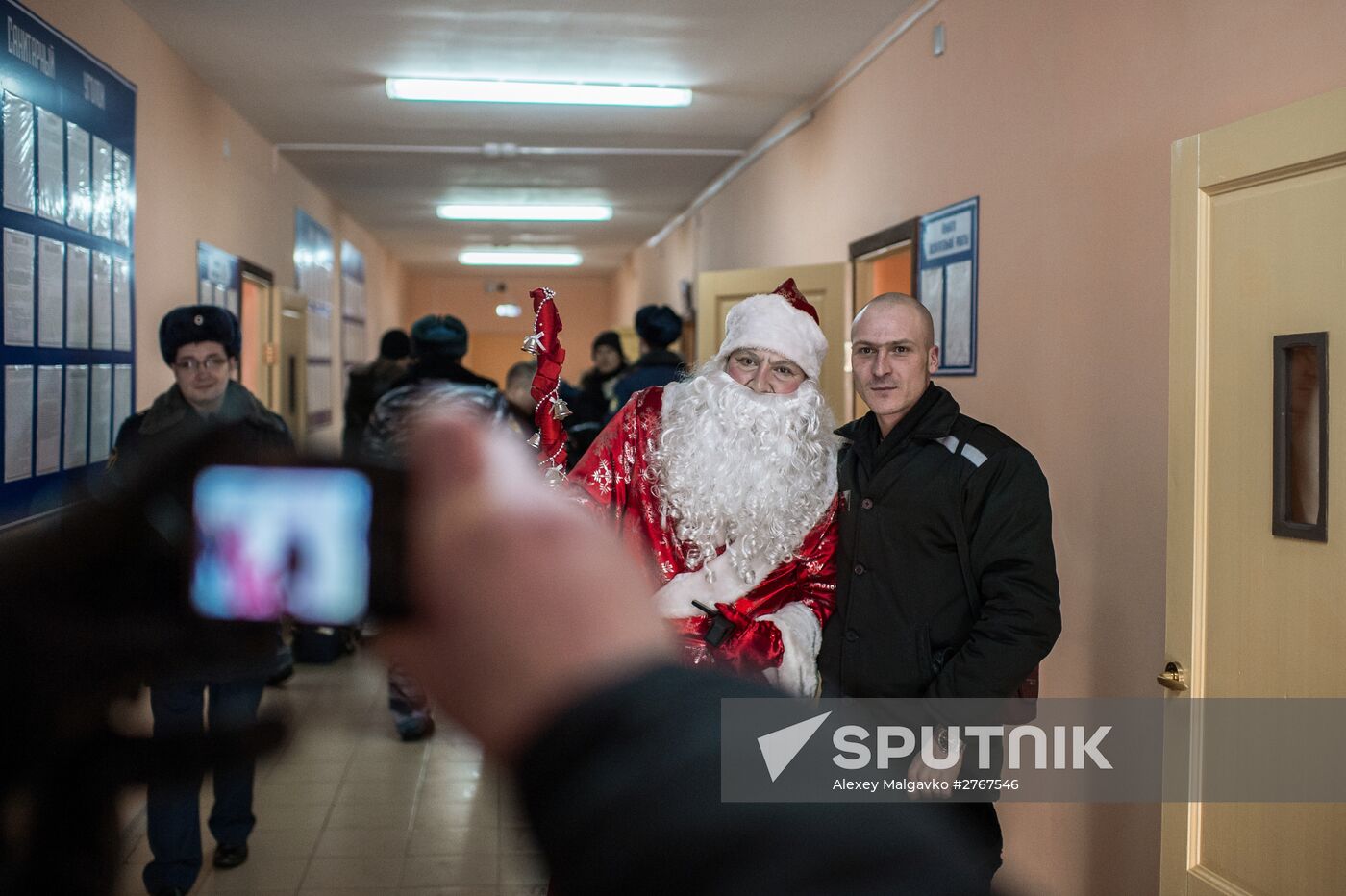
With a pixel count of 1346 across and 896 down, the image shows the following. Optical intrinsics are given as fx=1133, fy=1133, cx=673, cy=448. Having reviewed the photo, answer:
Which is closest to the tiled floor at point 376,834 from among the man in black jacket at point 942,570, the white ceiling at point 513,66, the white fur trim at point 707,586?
the white fur trim at point 707,586

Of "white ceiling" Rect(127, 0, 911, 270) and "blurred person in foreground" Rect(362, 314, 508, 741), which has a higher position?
"white ceiling" Rect(127, 0, 911, 270)

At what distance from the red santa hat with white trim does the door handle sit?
0.97 metres

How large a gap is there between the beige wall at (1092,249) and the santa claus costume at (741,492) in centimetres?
76

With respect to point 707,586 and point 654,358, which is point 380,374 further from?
point 707,586

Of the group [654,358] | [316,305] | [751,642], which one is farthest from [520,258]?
[751,642]

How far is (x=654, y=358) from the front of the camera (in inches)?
193

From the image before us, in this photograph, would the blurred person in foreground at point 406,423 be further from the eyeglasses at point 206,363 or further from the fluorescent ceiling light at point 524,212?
the fluorescent ceiling light at point 524,212

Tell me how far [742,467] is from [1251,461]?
977mm

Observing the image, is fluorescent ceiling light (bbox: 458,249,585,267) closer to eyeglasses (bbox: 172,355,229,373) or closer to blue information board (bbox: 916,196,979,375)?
blue information board (bbox: 916,196,979,375)

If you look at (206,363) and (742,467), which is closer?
(742,467)

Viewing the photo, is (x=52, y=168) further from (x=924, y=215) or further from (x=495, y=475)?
(x=495, y=475)

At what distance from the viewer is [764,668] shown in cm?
209

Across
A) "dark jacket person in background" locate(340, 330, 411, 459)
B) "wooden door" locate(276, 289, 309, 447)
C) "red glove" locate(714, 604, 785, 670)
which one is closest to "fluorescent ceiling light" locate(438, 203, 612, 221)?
"wooden door" locate(276, 289, 309, 447)

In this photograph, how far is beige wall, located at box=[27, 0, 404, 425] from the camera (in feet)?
13.9
